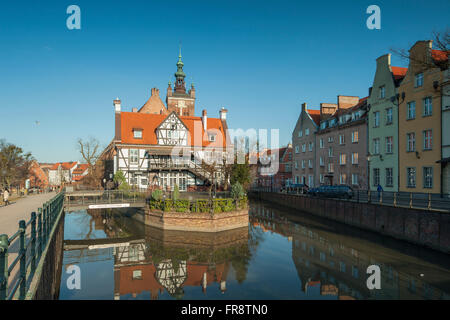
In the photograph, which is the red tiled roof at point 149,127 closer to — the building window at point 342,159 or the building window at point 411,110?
the building window at point 342,159

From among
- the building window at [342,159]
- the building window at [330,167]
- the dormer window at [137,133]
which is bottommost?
the building window at [330,167]

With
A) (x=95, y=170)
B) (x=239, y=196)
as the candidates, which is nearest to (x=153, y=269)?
(x=239, y=196)

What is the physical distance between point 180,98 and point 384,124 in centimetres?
4314

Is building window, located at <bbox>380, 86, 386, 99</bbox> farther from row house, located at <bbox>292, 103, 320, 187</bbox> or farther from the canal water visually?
the canal water

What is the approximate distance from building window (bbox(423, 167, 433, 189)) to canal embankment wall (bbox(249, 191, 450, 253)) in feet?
23.1

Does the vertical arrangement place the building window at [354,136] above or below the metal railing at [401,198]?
above

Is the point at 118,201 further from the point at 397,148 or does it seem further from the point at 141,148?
the point at 397,148

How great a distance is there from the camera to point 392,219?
20.8 meters

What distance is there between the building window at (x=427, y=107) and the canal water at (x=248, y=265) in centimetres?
1255

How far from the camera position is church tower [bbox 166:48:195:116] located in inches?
2514

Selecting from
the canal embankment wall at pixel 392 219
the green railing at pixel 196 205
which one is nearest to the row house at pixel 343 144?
the canal embankment wall at pixel 392 219

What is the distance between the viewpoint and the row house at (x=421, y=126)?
993 inches
